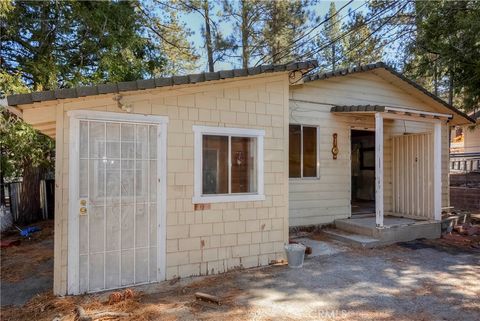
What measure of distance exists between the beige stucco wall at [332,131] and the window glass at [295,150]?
19cm

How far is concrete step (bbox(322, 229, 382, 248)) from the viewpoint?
6347 millimetres

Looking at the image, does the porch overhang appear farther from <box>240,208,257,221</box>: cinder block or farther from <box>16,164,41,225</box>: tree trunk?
<box>16,164,41,225</box>: tree trunk

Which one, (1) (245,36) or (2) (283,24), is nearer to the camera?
(2) (283,24)

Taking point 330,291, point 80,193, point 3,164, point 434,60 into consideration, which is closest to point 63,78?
point 3,164

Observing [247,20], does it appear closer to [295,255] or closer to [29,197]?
[29,197]

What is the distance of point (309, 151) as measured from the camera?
7.68 metres

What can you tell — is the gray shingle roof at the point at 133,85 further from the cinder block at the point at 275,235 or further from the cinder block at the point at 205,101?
the cinder block at the point at 275,235

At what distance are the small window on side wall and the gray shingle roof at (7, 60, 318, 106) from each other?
7.47 feet

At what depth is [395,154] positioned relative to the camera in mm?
8586

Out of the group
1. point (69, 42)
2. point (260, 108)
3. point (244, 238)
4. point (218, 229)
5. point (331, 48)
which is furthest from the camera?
point (331, 48)

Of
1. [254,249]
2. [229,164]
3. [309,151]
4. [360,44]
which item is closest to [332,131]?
[309,151]

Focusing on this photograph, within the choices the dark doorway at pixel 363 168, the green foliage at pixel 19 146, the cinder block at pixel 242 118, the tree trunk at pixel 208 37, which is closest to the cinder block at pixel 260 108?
the cinder block at pixel 242 118

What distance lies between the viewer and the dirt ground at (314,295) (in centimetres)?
360

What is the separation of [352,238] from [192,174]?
3.77 m
